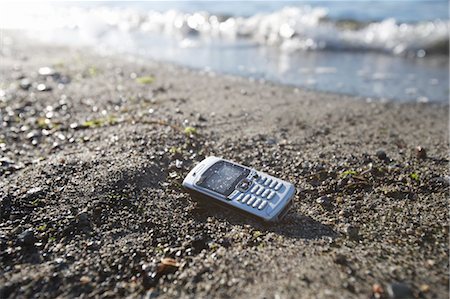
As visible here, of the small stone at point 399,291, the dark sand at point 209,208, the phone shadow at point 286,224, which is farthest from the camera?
the phone shadow at point 286,224

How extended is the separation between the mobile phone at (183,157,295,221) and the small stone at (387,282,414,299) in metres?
0.75

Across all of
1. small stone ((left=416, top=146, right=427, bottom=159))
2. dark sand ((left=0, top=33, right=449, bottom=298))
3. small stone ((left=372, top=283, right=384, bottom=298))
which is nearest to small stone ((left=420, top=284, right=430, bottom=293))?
dark sand ((left=0, top=33, right=449, bottom=298))

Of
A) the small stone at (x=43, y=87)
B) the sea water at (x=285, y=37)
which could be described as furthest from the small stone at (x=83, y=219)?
the sea water at (x=285, y=37)

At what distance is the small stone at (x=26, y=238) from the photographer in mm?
2389

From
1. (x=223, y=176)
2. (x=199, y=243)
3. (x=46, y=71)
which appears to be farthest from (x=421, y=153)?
(x=46, y=71)

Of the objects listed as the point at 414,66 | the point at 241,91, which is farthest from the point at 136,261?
the point at 414,66

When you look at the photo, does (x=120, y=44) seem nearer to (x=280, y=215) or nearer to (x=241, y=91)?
(x=241, y=91)

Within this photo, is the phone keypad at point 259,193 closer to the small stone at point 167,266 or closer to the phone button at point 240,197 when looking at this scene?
the phone button at point 240,197

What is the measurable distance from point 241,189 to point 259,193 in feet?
0.39

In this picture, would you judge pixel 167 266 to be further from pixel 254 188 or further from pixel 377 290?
pixel 377 290

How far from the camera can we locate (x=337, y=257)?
220 centimetres

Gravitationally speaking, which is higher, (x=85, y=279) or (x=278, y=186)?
(x=278, y=186)

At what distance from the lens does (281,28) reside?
10.5 meters

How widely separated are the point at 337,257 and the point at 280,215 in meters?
0.46
